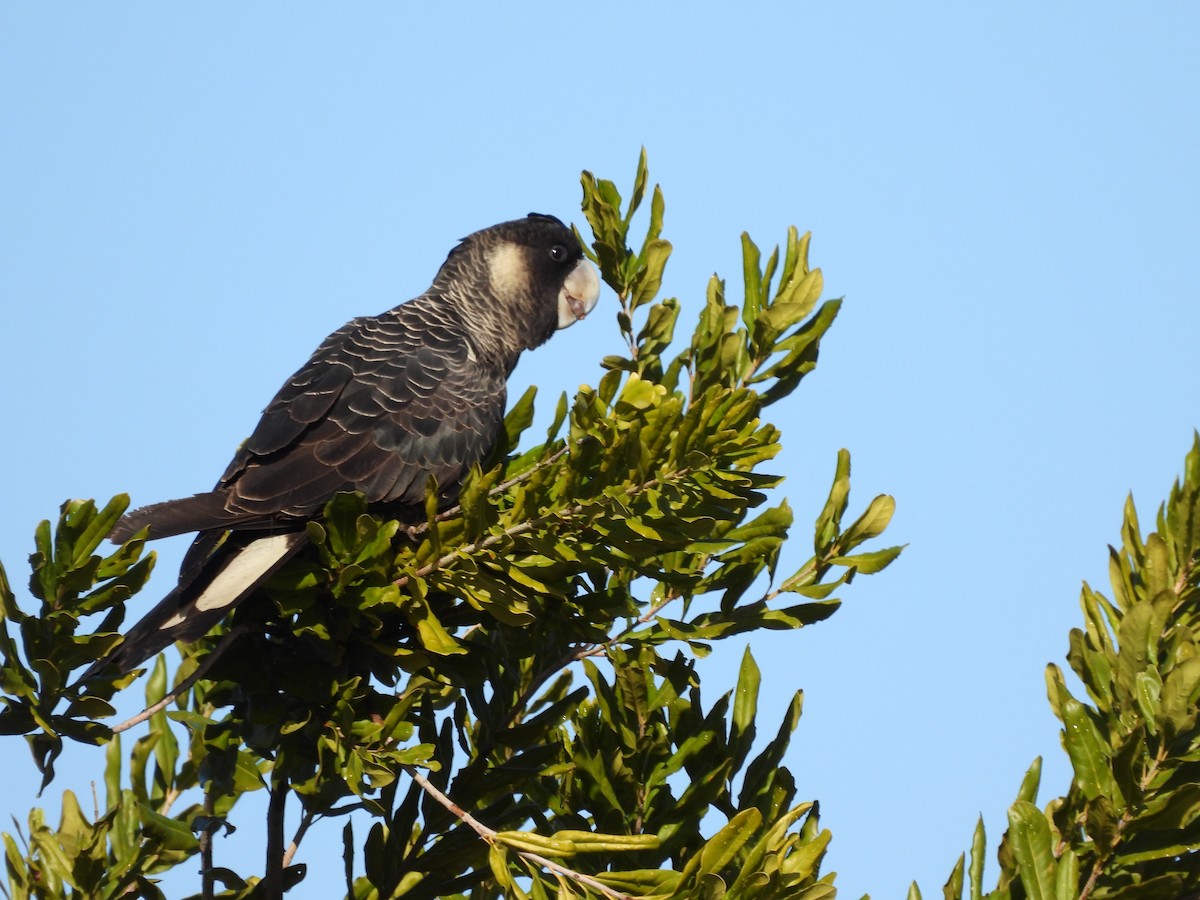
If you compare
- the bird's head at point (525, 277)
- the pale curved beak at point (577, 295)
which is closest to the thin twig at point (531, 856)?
the bird's head at point (525, 277)

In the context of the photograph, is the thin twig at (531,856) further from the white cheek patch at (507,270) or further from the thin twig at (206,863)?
the white cheek patch at (507,270)

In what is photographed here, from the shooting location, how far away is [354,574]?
3906 millimetres

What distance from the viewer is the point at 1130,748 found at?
11.9 ft

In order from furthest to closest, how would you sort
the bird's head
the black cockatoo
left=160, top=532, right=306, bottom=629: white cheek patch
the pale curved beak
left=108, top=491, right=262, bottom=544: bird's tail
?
the pale curved beak < the bird's head < the black cockatoo < left=160, top=532, right=306, bottom=629: white cheek patch < left=108, top=491, right=262, bottom=544: bird's tail

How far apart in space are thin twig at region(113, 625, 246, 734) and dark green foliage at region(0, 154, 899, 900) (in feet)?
0.09

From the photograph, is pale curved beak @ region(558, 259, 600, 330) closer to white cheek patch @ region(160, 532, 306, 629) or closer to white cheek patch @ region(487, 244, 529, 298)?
white cheek patch @ region(487, 244, 529, 298)

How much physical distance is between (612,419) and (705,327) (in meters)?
1.10

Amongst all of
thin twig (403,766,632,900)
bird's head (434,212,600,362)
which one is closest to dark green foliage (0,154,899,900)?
thin twig (403,766,632,900)

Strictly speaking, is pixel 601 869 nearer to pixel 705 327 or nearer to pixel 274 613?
pixel 274 613

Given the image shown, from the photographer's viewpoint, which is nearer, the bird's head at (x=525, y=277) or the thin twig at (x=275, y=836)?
the thin twig at (x=275, y=836)

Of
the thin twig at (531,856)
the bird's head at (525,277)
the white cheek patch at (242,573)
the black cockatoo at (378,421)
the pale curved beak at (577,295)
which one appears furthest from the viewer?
the pale curved beak at (577,295)

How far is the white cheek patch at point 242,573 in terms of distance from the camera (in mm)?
4152

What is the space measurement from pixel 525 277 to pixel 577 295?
42 centimetres

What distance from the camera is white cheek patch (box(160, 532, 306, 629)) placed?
415 cm
